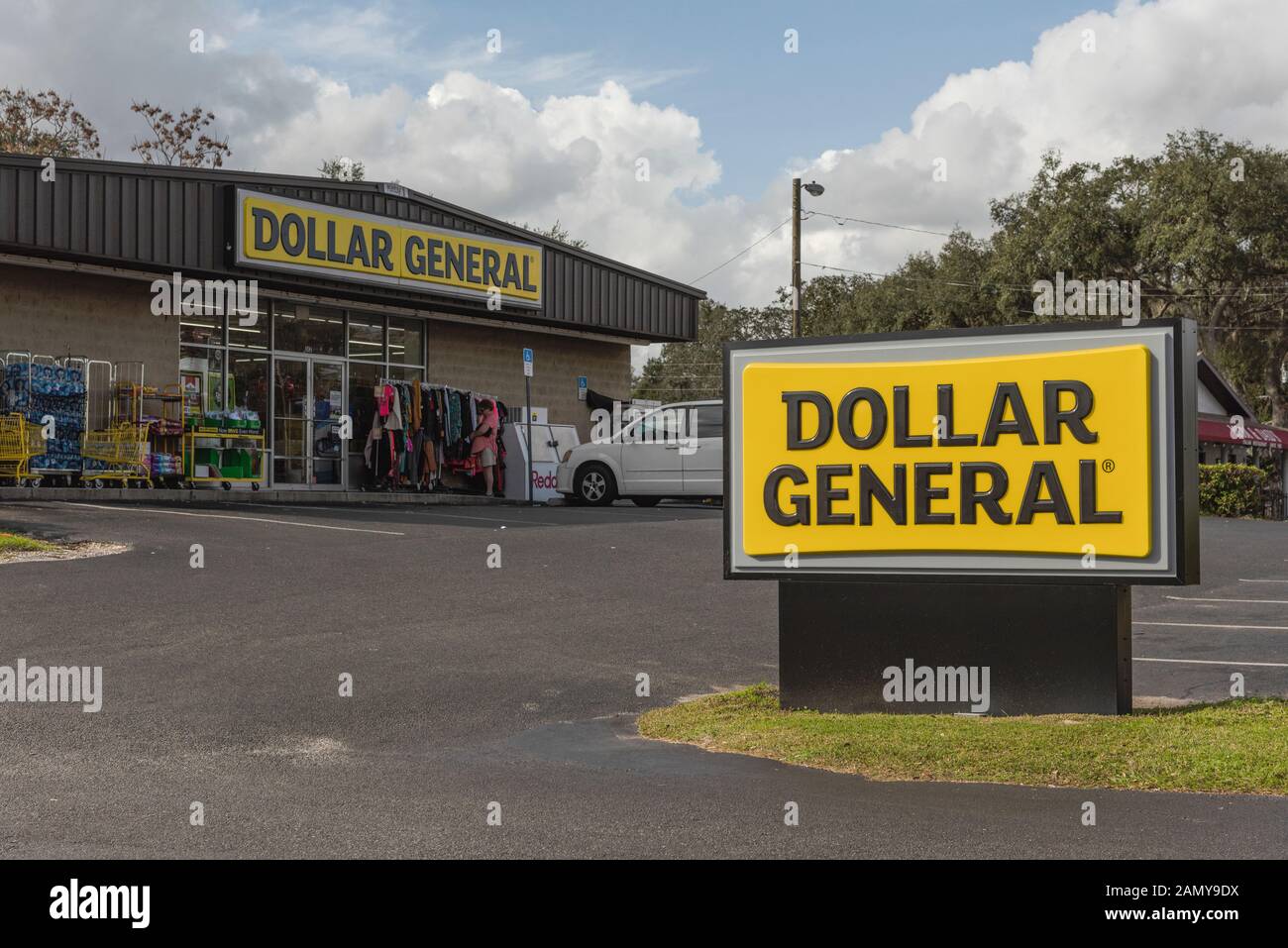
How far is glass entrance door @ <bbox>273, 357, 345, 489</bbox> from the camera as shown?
81.3 feet

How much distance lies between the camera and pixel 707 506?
2419 centimetres

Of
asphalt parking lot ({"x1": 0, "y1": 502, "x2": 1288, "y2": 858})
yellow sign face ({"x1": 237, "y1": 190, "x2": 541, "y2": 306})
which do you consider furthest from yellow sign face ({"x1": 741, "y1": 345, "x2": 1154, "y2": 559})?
yellow sign face ({"x1": 237, "y1": 190, "x2": 541, "y2": 306})

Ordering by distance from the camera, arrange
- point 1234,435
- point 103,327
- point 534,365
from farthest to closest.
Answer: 1. point 1234,435
2. point 534,365
3. point 103,327

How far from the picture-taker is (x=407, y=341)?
27516 mm

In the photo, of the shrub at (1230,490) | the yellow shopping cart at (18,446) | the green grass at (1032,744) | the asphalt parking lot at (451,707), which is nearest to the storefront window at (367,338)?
the yellow shopping cart at (18,446)

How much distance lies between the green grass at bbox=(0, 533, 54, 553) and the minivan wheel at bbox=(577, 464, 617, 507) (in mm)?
11269

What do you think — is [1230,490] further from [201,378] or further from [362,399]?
[201,378]

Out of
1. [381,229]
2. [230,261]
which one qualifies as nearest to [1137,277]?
[381,229]

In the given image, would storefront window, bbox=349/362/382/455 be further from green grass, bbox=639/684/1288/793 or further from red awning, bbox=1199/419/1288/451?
red awning, bbox=1199/419/1288/451

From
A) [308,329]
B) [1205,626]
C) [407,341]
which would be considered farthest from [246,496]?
[1205,626]

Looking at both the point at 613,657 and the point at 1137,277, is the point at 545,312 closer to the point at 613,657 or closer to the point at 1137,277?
the point at 613,657

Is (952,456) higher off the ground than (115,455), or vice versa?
(115,455)

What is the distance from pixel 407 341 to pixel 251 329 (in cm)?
384

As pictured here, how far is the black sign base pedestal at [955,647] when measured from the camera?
8.09 metres
